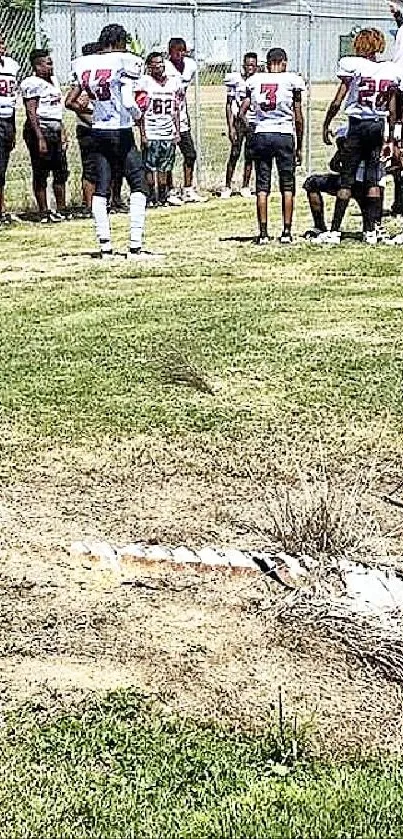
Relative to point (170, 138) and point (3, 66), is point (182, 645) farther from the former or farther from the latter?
point (170, 138)

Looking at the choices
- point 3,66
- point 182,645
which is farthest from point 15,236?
point 182,645

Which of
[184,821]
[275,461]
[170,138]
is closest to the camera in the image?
[184,821]

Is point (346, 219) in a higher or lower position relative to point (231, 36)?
lower

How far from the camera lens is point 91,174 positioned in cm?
1262

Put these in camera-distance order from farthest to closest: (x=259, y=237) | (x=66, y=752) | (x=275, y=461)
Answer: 1. (x=259, y=237)
2. (x=275, y=461)
3. (x=66, y=752)

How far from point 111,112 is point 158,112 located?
5.23m

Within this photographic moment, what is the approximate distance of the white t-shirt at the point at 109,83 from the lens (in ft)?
39.8

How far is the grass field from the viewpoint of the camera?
358 cm

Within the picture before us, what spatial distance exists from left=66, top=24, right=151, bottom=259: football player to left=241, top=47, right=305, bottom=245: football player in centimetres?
125

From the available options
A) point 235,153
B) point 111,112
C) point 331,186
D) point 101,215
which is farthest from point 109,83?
point 235,153

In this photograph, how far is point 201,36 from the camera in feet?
70.7

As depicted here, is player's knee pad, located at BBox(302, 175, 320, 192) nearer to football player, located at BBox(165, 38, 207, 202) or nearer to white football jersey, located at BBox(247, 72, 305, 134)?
white football jersey, located at BBox(247, 72, 305, 134)

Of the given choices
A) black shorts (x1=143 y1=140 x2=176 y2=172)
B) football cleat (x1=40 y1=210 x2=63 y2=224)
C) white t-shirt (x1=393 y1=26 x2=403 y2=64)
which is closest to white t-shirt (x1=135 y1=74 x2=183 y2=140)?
black shorts (x1=143 y1=140 x2=176 y2=172)

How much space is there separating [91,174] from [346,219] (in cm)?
399
